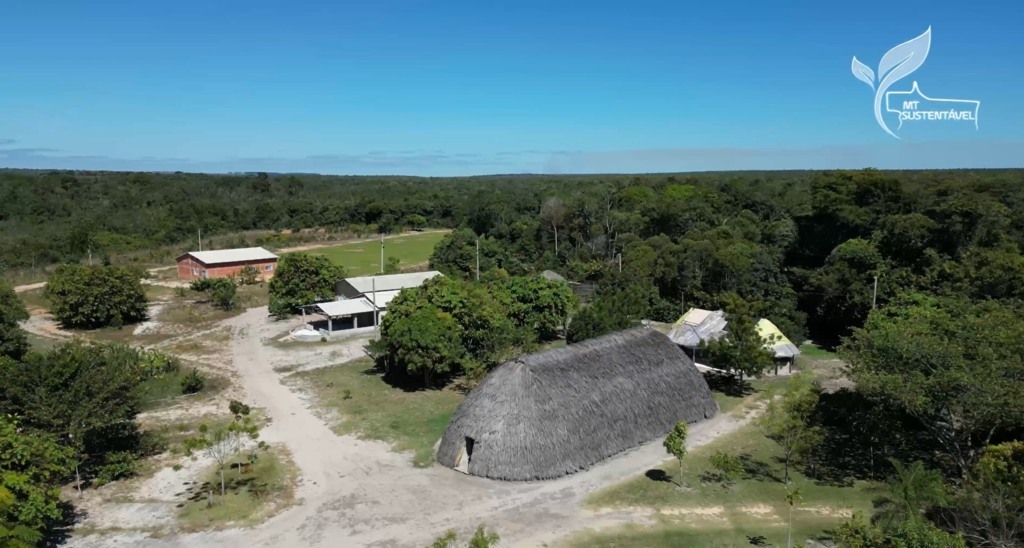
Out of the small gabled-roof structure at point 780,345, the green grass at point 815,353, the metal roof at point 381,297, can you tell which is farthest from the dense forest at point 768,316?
the metal roof at point 381,297

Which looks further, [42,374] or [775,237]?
[775,237]

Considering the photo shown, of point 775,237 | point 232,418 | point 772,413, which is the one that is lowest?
point 232,418

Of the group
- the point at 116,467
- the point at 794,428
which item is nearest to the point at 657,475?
the point at 794,428

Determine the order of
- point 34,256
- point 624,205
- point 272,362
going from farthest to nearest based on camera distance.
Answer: point 624,205, point 34,256, point 272,362

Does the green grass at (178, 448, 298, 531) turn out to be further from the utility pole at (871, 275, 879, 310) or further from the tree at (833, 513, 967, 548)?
the utility pole at (871, 275, 879, 310)

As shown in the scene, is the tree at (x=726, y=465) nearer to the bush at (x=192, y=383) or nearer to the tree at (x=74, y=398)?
the tree at (x=74, y=398)

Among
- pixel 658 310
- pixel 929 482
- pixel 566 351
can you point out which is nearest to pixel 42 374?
pixel 566 351

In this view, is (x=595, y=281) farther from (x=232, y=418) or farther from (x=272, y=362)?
(x=232, y=418)

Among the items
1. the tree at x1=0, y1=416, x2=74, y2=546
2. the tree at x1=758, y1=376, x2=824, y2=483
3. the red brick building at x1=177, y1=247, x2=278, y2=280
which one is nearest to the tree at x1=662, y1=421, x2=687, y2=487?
the tree at x1=758, y1=376, x2=824, y2=483

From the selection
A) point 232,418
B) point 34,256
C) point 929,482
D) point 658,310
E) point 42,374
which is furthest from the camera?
point 34,256
